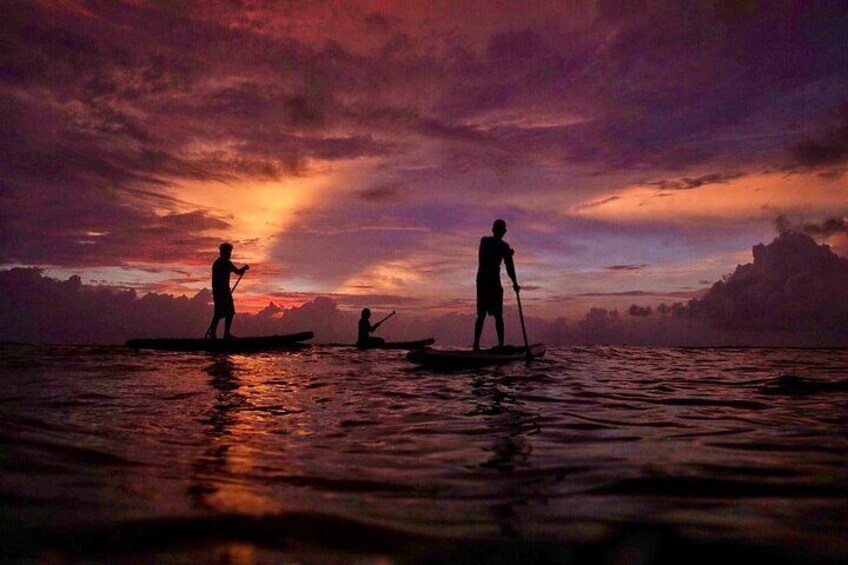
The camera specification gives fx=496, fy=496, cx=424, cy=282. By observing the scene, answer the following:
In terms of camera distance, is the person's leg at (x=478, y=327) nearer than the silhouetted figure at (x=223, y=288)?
Yes

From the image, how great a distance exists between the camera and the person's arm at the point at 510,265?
11516 millimetres

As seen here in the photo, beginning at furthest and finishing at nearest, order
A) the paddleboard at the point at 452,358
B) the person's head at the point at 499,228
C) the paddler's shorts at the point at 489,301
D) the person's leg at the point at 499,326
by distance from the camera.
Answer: the person's leg at the point at 499,326 → the paddler's shorts at the point at 489,301 → the person's head at the point at 499,228 → the paddleboard at the point at 452,358

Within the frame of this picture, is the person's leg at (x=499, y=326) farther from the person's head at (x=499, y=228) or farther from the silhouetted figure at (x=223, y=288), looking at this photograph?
the silhouetted figure at (x=223, y=288)

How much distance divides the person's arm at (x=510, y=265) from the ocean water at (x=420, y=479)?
237 inches

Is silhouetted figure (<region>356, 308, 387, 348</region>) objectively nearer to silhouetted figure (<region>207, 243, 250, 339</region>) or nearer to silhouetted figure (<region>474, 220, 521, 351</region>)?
silhouetted figure (<region>207, 243, 250, 339</region>)

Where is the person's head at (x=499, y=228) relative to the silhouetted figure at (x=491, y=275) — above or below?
above

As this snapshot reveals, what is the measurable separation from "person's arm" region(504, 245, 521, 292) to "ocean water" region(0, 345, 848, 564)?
603cm

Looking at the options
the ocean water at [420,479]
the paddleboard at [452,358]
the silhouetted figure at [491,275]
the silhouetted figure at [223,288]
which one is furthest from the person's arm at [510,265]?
the silhouetted figure at [223,288]

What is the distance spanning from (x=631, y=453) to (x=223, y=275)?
574 inches

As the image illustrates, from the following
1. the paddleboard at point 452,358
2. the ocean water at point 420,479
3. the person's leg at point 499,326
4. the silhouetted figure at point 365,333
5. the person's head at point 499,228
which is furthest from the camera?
the silhouetted figure at point 365,333

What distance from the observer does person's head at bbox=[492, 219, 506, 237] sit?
37.3 feet

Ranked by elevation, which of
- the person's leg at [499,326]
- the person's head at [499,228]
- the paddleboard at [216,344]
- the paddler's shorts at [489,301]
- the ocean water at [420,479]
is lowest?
the ocean water at [420,479]

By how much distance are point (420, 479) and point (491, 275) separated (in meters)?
9.11

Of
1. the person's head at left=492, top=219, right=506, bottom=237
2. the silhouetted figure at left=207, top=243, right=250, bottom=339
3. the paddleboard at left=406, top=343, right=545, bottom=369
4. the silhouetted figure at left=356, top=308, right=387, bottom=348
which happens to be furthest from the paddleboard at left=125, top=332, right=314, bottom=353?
the person's head at left=492, top=219, right=506, bottom=237
